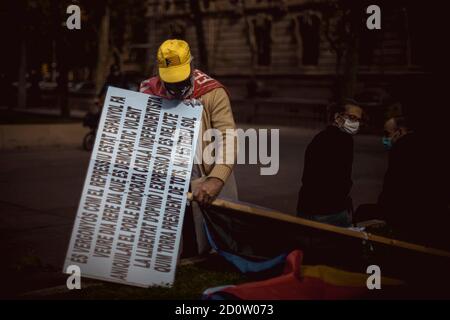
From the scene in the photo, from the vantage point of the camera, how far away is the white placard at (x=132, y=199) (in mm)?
4621

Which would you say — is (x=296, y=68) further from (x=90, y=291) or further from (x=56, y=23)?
(x=90, y=291)

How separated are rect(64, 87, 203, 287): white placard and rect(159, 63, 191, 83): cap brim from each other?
0.27 m

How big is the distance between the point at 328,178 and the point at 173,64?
1638mm

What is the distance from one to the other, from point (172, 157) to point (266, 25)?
1471 inches

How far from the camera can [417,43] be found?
1266 inches

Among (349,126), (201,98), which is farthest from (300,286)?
(349,126)

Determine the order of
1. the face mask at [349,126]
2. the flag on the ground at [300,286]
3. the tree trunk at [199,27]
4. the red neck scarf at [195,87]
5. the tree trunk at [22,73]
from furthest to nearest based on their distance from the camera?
the tree trunk at [199,27], the tree trunk at [22,73], the face mask at [349,126], the red neck scarf at [195,87], the flag on the ground at [300,286]

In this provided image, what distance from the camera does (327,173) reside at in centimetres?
530

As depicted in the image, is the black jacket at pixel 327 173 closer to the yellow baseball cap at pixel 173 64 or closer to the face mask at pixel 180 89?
the face mask at pixel 180 89

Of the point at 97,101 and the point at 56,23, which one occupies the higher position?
the point at 56,23

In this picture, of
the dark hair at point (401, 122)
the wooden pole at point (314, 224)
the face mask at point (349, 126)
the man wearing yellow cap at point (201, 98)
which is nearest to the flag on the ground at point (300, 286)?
the wooden pole at point (314, 224)

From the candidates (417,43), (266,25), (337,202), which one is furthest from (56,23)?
(266,25)

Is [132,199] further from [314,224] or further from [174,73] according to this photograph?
[314,224]

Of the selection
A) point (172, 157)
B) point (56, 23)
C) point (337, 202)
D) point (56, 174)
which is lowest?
point (56, 174)
